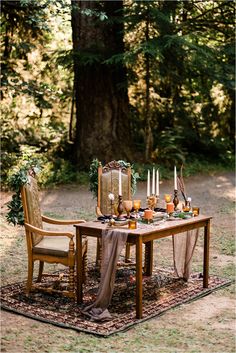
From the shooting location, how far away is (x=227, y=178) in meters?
13.7

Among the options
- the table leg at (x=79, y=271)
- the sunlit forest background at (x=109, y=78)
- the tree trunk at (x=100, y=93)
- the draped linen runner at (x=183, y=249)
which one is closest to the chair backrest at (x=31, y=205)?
the table leg at (x=79, y=271)

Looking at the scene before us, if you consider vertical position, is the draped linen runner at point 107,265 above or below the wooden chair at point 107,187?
below

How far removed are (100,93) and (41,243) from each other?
7780 millimetres

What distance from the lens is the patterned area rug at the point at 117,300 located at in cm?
489

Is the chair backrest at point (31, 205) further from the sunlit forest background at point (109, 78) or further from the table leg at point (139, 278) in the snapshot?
the sunlit forest background at point (109, 78)

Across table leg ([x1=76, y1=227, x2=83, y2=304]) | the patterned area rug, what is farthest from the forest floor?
table leg ([x1=76, y1=227, x2=83, y2=304])

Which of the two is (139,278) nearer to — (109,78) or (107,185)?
(107,185)

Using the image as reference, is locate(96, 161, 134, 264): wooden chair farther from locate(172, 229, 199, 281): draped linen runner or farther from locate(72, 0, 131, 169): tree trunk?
locate(72, 0, 131, 169): tree trunk

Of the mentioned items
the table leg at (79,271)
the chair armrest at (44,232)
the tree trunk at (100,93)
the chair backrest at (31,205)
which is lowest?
the table leg at (79,271)

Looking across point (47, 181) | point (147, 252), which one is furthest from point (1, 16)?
point (147, 252)

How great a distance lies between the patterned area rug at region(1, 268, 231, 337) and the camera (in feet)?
16.1

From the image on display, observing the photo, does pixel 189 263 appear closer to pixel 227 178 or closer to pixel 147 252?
pixel 147 252

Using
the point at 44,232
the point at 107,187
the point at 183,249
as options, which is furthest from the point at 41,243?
the point at 183,249

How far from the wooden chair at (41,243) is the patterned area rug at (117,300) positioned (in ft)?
0.51
